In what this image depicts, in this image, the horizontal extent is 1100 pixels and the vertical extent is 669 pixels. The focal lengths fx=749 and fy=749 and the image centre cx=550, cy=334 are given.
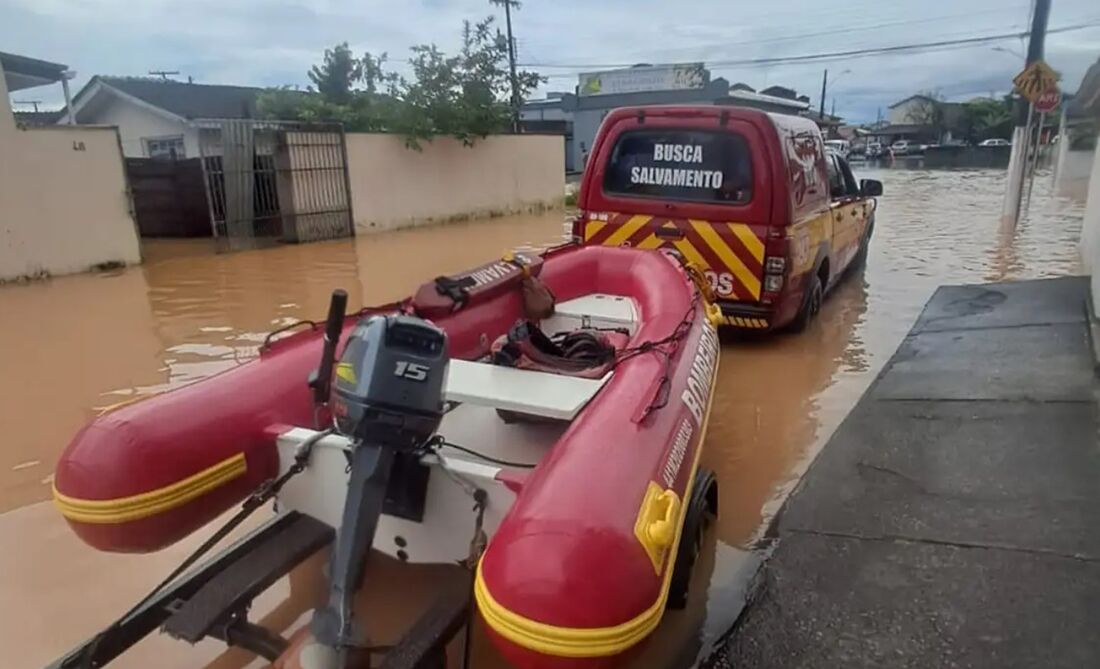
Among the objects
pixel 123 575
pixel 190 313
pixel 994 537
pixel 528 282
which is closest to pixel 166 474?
pixel 123 575

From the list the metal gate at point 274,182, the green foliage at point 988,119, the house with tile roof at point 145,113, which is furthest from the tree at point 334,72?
the green foliage at point 988,119

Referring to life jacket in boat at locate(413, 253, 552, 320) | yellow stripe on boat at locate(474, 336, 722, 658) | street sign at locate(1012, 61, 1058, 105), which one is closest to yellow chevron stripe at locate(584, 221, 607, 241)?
life jacket in boat at locate(413, 253, 552, 320)

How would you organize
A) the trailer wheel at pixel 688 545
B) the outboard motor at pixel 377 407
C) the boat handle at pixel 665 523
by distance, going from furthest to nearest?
the trailer wheel at pixel 688 545 → the outboard motor at pixel 377 407 → the boat handle at pixel 665 523

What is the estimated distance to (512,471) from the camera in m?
2.37

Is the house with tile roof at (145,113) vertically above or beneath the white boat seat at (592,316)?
above

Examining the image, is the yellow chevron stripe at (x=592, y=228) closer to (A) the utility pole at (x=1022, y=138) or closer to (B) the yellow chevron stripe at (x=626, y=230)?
(B) the yellow chevron stripe at (x=626, y=230)

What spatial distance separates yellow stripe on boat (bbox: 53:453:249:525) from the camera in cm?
227

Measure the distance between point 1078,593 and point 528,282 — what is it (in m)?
2.80

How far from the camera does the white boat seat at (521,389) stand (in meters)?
2.67

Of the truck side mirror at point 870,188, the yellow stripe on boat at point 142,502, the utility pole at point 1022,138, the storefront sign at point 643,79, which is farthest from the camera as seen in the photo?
the storefront sign at point 643,79

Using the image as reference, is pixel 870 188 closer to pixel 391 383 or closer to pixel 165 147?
pixel 391 383

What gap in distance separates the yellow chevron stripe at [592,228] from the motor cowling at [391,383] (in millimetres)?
3971

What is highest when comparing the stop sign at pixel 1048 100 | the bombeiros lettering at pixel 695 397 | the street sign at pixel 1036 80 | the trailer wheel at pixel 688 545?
the street sign at pixel 1036 80

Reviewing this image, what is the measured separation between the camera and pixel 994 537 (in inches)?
113
